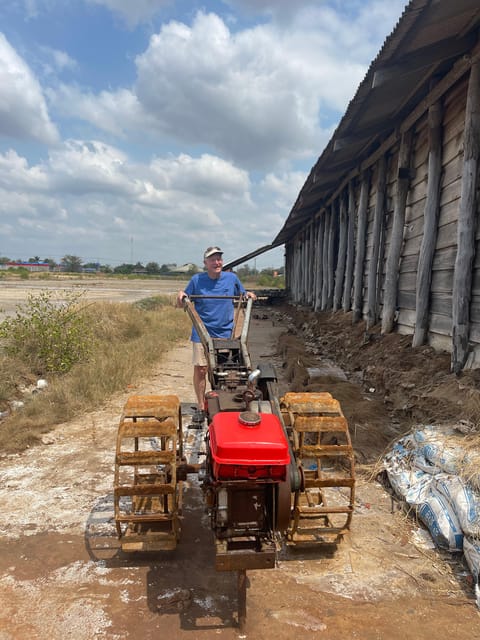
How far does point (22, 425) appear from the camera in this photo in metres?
5.23

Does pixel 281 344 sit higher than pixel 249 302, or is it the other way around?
pixel 249 302

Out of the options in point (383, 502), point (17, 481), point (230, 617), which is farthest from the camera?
point (17, 481)

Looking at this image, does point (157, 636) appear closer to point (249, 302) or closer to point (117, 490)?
point (117, 490)

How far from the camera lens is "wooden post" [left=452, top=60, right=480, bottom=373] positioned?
499 cm

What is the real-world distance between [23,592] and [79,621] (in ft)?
1.54

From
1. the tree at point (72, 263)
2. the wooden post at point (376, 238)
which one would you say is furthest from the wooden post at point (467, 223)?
the tree at point (72, 263)

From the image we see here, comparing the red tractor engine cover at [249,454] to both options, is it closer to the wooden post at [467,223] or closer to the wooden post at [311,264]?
the wooden post at [467,223]

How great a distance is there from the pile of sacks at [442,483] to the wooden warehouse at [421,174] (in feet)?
4.74

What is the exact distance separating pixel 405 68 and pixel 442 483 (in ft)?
15.8

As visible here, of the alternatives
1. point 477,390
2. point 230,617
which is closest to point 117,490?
point 230,617

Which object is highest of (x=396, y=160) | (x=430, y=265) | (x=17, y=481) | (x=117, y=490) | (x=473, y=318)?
(x=396, y=160)

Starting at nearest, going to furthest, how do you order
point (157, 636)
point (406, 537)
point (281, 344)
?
1. point (157, 636)
2. point (406, 537)
3. point (281, 344)

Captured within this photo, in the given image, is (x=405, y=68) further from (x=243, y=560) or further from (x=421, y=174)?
(x=243, y=560)

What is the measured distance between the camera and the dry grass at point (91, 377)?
5297 mm
